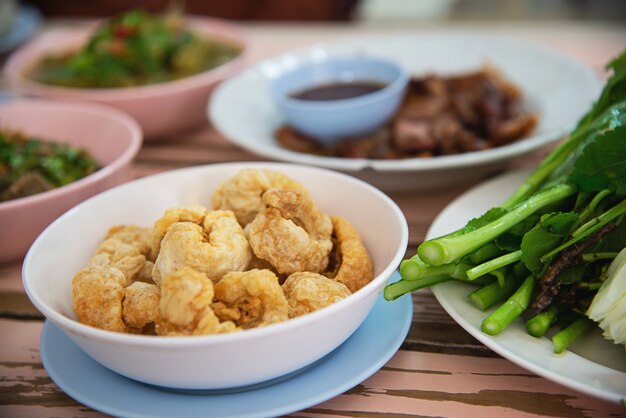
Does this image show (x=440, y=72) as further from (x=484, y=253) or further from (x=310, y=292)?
(x=310, y=292)

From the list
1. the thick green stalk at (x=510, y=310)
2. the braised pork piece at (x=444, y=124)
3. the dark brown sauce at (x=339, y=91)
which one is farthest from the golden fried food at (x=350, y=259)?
the dark brown sauce at (x=339, y=91)

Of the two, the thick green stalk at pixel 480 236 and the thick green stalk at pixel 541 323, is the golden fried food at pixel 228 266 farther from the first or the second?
the thick green stalk at pixel 541 323

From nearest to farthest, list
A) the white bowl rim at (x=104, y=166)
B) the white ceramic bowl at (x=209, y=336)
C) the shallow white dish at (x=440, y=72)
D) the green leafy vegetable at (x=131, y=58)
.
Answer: the white ceramic bowl at (x=209, y=336) → the white bowl rim at (x=104, y=166) → the shallow white dish at (x=440, y=72) → the green leafy vegetable at (x=131, y=58)

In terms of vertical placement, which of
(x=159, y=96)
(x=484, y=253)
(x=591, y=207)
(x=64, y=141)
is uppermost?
(x=591, y=207)

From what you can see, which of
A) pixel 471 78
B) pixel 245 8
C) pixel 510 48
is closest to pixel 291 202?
pixel 471 78

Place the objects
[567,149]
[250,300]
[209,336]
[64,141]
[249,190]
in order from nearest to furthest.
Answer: [209,336] < [250,300] < [249,190] < [567,149] < [64,141]

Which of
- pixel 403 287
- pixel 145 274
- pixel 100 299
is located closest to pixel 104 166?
pixel 145 274

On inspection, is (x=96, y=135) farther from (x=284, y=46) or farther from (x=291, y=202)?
(x=284, y=46)
